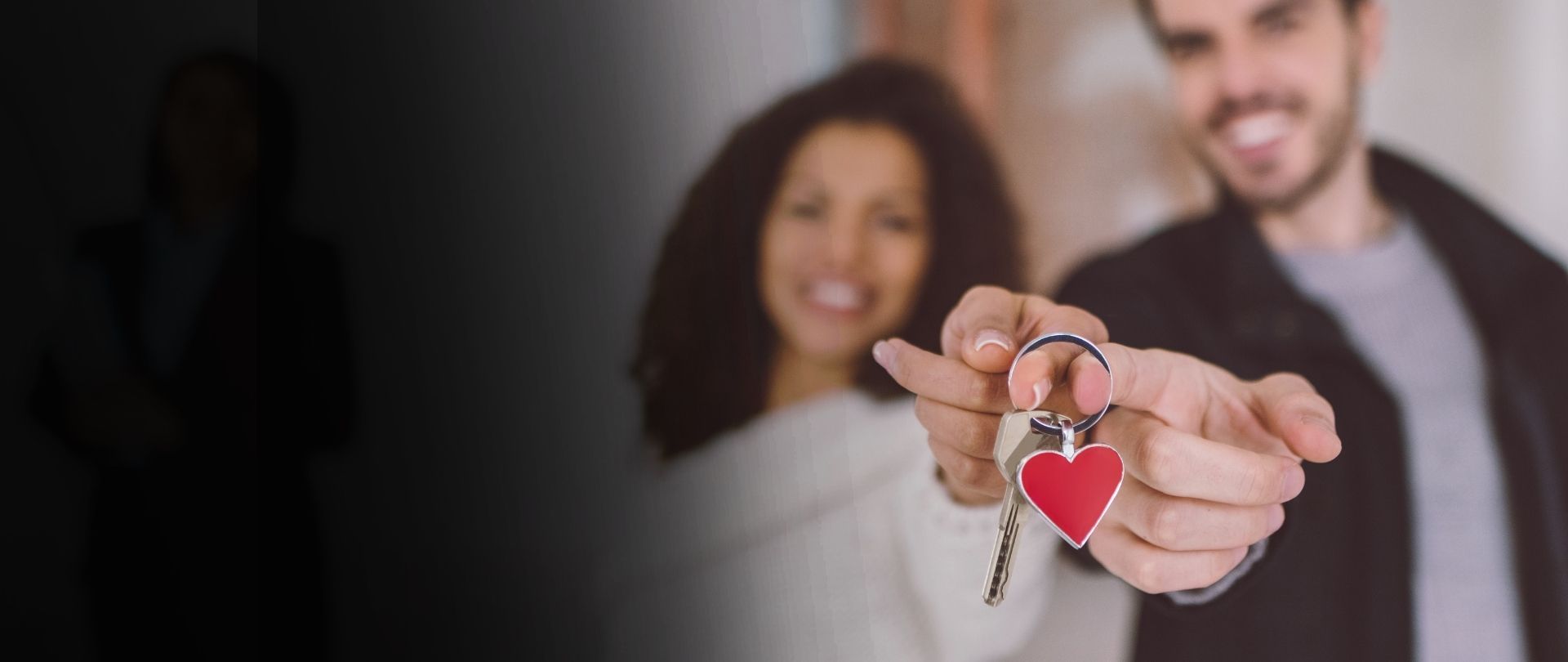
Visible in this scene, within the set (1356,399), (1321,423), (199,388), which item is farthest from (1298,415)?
(199,388)

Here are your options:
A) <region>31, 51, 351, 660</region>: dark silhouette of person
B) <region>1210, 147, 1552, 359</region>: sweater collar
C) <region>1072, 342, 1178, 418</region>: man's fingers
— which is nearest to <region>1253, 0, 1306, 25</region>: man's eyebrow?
<region>1210, 147, 1552, 359</region>: sweater collar

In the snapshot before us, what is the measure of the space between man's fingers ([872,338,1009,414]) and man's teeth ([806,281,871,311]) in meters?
0.10

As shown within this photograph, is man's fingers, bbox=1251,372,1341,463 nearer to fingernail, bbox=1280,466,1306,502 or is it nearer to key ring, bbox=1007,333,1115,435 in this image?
fingernail, bbox=1280,466,1306,502

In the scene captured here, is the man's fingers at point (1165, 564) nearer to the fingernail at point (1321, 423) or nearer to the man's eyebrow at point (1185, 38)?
the fingernail at point (1321, 423)

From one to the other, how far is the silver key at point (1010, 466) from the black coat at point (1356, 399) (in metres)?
0.15

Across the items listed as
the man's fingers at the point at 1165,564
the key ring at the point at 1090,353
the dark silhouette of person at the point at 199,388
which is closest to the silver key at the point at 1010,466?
the key ring at the point at 1090,353

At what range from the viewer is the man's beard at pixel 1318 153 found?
60 centimetres

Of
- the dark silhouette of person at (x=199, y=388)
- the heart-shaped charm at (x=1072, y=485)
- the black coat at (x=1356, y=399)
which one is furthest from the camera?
the dark silhouette of person at (x=199, y=388)

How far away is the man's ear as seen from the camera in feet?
1.96

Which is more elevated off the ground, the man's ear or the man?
the man's ear

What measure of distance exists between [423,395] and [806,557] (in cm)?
33

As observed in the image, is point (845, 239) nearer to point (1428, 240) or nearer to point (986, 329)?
point (986, 329)

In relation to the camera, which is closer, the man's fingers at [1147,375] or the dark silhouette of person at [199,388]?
the man's fingers at [1147,375]

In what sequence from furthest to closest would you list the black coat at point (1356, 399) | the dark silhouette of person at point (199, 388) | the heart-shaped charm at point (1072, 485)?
1. the dark silhouette of person at point (199, 388)
2. the black coat at point (1356, 399)
3. the heart-shaped charm at point (1072, 485)
